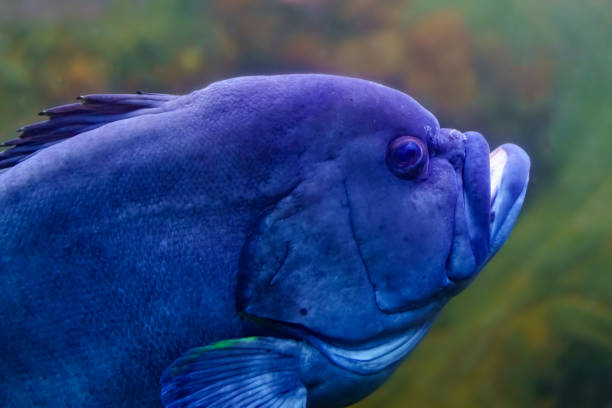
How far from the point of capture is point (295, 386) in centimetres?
151

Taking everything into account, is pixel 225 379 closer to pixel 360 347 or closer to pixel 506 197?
pixel 360 347

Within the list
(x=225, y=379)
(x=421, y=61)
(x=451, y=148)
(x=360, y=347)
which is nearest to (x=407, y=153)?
(x=451, y=148)

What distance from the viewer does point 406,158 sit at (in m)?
1.62

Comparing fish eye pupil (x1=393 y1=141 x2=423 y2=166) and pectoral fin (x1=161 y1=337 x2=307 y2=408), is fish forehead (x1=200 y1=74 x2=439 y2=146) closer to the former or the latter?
fish eye pupil (x1=393 y1=141 x2=423 y2=166)

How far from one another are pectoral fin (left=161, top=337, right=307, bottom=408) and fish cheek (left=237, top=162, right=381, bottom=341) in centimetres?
14

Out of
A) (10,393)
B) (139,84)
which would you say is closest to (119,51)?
(139,84)

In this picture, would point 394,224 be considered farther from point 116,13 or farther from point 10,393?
point 116,13

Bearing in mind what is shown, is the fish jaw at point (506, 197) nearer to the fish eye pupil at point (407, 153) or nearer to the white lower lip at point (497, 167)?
the white lower lip at point (497, 167)

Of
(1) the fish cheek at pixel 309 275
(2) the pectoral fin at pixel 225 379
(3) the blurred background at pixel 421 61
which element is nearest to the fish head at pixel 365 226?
(1) the fish cheek at pixel 309 275

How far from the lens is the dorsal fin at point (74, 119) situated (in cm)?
172

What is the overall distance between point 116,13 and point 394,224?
4.83 m

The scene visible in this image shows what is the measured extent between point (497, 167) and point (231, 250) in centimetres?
97

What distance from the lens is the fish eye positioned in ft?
5.30

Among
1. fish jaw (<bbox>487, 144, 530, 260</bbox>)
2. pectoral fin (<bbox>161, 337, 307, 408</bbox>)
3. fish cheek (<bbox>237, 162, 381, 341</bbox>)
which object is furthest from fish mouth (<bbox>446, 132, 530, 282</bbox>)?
pectoral fin (<bbox>161, 337, 307, 408</bbox>)
